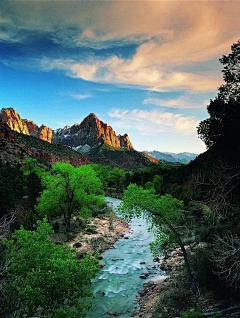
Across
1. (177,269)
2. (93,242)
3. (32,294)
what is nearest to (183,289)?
(177,269)

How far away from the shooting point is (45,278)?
11.5m

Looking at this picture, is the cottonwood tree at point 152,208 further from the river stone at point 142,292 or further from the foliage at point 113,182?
the foliage at point 113,182

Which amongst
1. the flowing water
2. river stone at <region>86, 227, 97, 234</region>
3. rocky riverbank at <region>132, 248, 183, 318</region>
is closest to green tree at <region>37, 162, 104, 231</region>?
river stone at <region>86, 227, 97, 234</region>

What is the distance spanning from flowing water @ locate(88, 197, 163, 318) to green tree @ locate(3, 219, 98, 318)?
582cm

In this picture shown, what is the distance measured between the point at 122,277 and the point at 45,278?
13100 millimetres

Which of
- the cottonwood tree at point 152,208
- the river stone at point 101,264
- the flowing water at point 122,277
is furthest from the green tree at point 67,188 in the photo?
the cottonwood tree at point 152,208

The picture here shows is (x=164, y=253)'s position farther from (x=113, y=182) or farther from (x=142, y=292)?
(x=113, y=182)

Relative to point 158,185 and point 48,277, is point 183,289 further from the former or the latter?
point 158,185

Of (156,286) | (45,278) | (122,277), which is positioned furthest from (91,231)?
(45,278)

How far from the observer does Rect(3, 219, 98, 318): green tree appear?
1136 centimetres

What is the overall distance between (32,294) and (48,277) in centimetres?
85

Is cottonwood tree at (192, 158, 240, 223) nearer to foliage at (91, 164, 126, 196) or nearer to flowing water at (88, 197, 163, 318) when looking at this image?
flowing water at (88, 197, 163, 318)

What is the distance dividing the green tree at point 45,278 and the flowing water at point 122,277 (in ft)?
19.1

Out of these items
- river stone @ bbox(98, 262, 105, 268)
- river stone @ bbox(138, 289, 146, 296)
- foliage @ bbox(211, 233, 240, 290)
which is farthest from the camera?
river stone @ bbox(98, 262, 105, 268)
